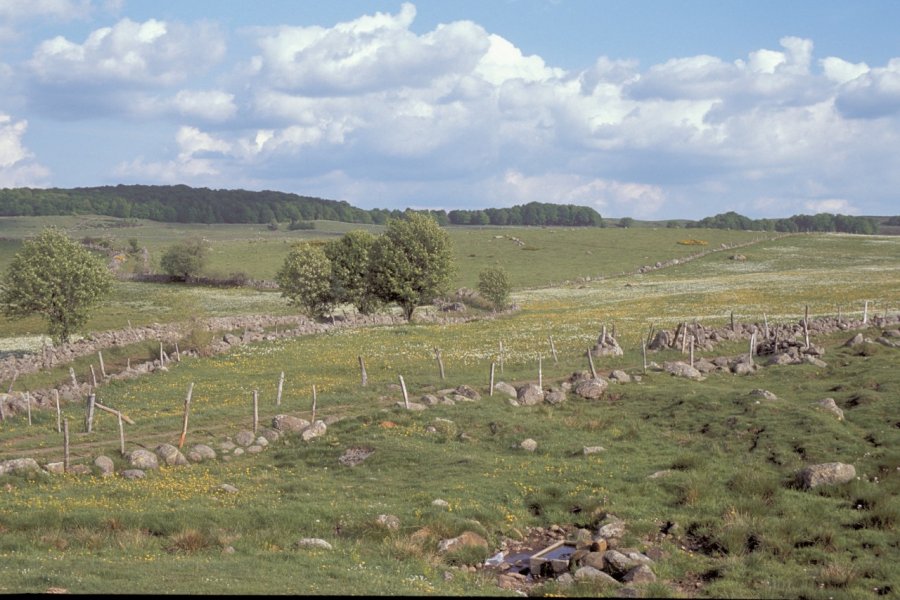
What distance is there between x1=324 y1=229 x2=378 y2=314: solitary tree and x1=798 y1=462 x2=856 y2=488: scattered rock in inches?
2167

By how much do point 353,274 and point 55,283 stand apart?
26.3m

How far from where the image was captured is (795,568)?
61.1 feet

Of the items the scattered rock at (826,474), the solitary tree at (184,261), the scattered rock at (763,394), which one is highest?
the solitary tree at (184,261)

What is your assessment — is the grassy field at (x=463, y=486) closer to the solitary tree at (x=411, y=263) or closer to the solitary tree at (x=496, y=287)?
the solitary tree at (x=411, y=263)

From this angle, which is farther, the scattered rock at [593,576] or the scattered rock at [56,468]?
the scattered rock at [56,468]

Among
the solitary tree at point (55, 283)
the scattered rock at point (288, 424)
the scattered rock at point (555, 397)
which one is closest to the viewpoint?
the scattered rock at point (288, 424)

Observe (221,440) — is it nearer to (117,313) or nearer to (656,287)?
(117,313)

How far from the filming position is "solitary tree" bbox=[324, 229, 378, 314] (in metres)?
76.0

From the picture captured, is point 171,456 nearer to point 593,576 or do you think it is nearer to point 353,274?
point 593,576

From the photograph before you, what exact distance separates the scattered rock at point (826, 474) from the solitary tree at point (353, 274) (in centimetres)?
5504

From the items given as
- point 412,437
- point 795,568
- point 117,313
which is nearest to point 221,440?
point 412,437

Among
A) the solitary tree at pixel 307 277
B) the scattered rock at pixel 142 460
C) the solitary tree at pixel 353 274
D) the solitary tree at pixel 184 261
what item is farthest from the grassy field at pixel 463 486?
the solitary tree at pixel 184 261

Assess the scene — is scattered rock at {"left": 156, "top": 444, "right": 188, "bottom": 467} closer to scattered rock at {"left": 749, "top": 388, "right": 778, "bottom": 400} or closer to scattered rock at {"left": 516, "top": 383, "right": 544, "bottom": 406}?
scattered rock at {"left": 516, "top": 383, "right": 544, "bottom": 406}

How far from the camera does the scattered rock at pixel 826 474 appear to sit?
23562 mm
